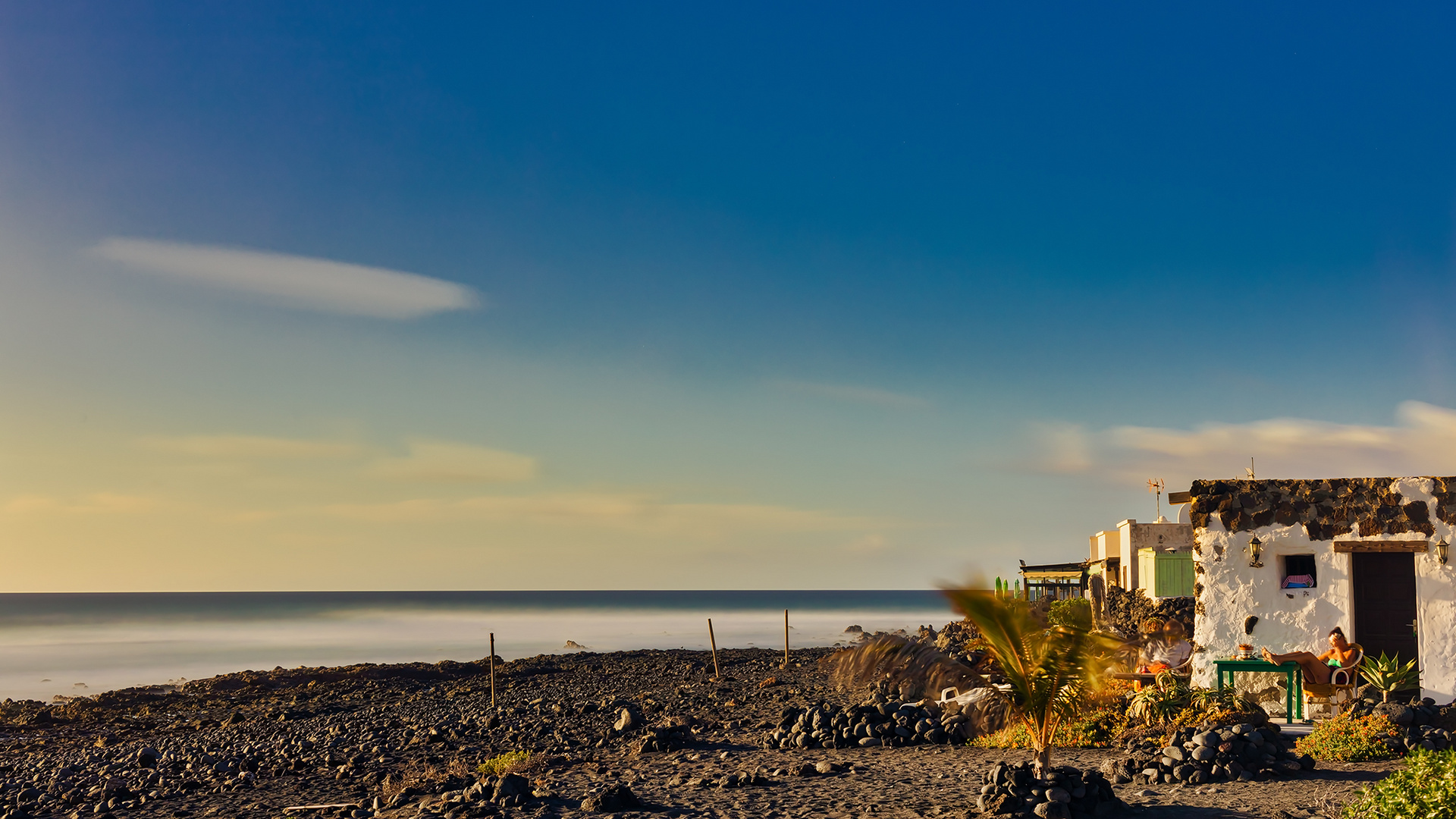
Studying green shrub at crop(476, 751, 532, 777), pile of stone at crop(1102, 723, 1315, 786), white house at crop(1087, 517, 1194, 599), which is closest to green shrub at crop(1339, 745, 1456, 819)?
pile of stone at crop(1102, 723, 1315, 786)

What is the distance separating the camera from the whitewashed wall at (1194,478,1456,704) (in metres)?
12.7

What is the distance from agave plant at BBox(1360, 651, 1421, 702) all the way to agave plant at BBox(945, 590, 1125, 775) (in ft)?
19.4

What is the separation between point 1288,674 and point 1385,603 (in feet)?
6.37

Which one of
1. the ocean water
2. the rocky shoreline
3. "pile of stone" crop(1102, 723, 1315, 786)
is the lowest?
the ocean water

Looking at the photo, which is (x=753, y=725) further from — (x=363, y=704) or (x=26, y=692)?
(x=26, y=692)

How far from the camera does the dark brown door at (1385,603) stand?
43.0 ft

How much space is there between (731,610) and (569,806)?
8502 cm

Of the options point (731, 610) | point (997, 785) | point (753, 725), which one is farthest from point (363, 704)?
point (731, 610)

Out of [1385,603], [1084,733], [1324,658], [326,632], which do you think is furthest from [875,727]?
[326,632]

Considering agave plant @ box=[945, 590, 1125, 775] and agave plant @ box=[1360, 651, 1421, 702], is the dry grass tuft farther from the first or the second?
agave plant @ box=[945, 590, 1125, 775]

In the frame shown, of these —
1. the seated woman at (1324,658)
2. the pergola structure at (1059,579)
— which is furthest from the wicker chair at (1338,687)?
the pergola structure at (1059,579)

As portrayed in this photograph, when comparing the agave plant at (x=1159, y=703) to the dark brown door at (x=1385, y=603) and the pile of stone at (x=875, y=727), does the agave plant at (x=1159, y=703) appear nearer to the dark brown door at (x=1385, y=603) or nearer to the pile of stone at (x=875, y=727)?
the pile of stone at (x=875, y=727)

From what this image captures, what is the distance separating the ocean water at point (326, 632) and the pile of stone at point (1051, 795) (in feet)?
104

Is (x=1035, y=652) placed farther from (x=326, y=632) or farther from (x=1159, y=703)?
(x=326, y=632)
